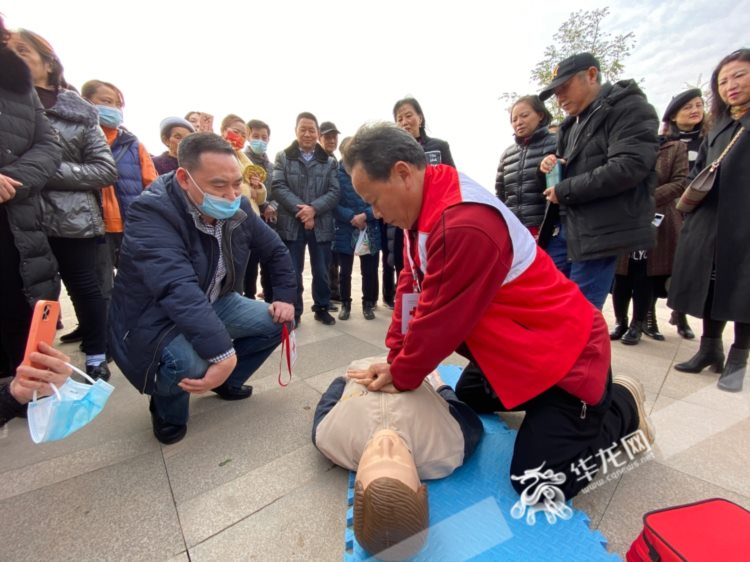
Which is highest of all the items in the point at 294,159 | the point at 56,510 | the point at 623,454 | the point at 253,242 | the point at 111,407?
the point at 294,159

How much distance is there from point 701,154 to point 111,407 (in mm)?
4042

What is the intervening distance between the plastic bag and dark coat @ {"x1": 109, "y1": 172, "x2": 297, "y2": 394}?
1900mm

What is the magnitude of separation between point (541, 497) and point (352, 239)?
9.45ft

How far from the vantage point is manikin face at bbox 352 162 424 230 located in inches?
50.9

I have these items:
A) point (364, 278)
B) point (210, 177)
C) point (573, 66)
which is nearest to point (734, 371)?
point (573, 66)

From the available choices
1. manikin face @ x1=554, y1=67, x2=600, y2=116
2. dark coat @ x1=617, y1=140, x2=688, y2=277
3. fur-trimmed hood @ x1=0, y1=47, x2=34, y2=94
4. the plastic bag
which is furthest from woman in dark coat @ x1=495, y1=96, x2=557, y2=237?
fur-trimmed hood @ x1=0, y1=47, x2=34, y2=94

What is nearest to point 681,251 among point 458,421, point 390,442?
point 458,421

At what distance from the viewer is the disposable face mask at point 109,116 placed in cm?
264

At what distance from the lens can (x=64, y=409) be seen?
1.08 metres

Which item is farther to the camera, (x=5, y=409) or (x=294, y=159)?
(x=294, y=159)

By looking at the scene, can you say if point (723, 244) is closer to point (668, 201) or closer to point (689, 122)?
point (668, 201)

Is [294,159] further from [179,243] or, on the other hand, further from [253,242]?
[179,243]

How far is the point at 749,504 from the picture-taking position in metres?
1.29

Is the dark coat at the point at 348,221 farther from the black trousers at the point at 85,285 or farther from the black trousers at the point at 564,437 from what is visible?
the black trousers at the point at 564,437
